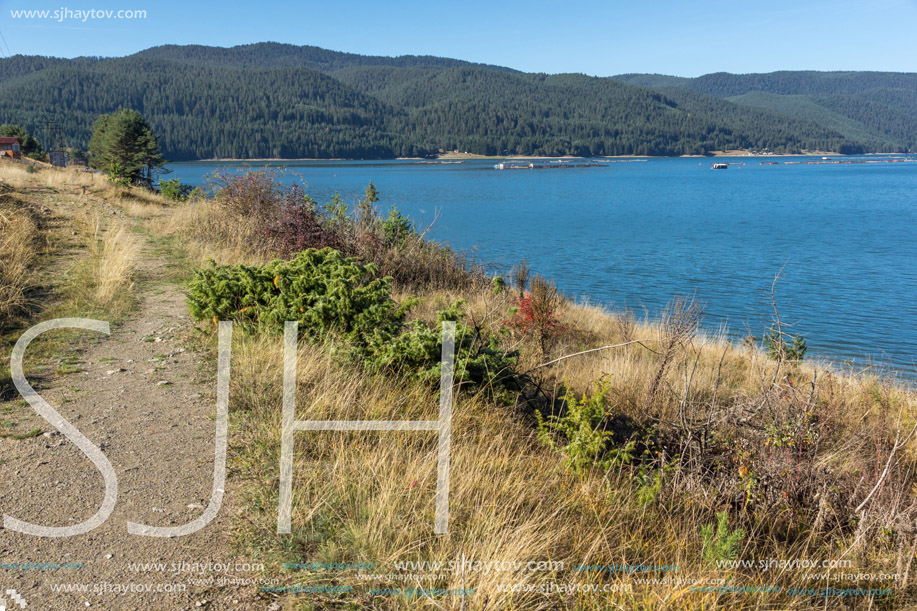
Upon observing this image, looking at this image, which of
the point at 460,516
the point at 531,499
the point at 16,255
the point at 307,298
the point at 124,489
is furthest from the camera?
the point at 16,255

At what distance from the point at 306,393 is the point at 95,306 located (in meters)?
4.29

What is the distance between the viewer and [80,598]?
275 cm

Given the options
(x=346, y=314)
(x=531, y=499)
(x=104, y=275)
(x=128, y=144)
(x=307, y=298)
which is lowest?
(x=531, y=499)

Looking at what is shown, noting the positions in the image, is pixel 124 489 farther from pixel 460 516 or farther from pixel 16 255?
pixel 16 255

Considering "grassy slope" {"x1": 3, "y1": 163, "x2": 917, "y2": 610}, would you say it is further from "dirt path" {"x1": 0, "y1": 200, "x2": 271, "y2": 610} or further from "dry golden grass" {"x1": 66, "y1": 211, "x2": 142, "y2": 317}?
"dry golden grass" {"x1": 66, "y1": 211, "x2": 142, "y2": 317}

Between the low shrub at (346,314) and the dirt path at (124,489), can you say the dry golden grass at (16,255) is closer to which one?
the dirt path at (124,489)

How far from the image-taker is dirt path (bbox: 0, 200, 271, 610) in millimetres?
2838

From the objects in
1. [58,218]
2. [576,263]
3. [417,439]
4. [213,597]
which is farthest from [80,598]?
[576,263]

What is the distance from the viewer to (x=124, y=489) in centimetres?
358

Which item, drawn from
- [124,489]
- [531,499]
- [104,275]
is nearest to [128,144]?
[104,275]

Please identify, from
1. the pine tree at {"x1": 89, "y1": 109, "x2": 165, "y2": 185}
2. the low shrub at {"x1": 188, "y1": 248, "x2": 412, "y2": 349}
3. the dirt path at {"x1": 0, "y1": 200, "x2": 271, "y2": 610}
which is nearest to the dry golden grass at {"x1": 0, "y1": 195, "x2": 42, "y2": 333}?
the dirt path at {"x1": 0, "y1": 200, "x2": 271, "y2": 610}

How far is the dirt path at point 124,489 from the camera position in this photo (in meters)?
2.84

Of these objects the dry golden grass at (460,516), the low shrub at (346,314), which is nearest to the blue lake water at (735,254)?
the low shrub at (346,314)

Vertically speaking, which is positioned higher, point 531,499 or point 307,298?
point 307,298
